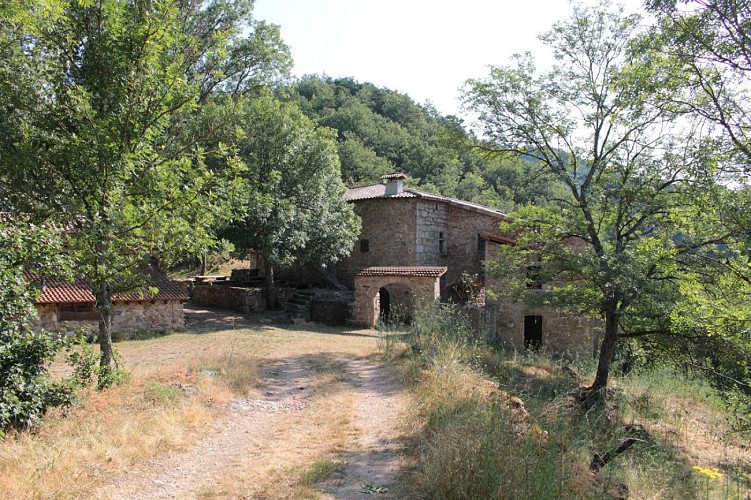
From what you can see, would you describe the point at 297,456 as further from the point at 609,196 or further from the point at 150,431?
the point at 609,196

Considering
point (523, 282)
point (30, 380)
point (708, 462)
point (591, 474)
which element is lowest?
point (708, 462)

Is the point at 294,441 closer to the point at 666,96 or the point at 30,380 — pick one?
the point at 30,380

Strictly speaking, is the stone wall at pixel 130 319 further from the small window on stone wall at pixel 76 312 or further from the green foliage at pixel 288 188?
the green foliage at pixel 288 188

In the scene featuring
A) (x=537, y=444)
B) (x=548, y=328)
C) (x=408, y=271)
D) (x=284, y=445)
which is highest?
(x=408, y=271)

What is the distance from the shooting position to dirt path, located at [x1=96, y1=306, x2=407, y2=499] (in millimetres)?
4797

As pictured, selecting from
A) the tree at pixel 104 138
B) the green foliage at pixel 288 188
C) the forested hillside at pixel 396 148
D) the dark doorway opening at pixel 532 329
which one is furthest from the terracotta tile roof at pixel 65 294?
the forested hillside at pixel 396 148

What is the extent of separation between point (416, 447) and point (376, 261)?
1814cm

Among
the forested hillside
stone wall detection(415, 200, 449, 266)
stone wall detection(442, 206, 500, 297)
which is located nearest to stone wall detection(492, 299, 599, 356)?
stone wall detection(442, 206, 500, 297)

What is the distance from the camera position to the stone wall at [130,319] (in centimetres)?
1398

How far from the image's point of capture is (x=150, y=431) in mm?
5906

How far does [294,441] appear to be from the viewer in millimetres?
6312

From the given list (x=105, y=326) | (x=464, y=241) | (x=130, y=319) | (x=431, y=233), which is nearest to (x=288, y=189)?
(x=130, y=319)

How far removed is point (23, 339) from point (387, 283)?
13.9 m

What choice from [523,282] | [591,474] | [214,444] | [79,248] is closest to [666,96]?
[523,282]
